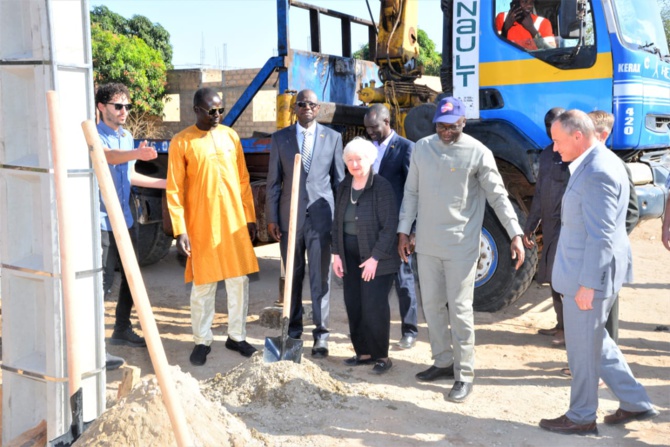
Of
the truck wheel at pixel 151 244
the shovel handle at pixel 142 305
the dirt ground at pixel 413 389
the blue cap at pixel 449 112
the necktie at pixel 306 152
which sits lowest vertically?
the dirt ground at pixel 413 389

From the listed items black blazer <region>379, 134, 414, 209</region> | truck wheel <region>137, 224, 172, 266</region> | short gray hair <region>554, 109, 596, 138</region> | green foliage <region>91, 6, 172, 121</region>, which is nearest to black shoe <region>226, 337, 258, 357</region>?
black blazer <region>379, 134, 414, 209</region>

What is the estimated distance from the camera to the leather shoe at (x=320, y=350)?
16.9 ft

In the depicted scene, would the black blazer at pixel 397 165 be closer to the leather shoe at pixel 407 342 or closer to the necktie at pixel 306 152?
the necktie at pixel 306 152

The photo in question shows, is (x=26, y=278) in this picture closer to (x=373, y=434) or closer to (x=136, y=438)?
(x=136, y=438)

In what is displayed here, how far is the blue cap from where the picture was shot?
168 inches

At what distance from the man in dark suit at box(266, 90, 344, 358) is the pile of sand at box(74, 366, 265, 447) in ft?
5.83

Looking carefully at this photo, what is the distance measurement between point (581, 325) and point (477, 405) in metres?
0.92

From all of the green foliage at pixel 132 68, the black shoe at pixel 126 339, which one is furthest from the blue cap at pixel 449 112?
the green foliage at pixel 132 68

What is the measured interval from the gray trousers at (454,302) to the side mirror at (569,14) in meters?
2.26

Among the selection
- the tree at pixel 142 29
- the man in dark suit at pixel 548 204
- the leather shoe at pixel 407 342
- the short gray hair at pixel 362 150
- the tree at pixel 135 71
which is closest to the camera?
the short gray hair at pixel 362 150

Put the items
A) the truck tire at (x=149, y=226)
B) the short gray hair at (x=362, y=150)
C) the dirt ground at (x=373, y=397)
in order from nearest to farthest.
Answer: the dirt ground at (x=373, y=397), the short gray hair at (x=362, y=150), the truck tire at (x=149, y=226)

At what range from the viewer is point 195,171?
4844 mm

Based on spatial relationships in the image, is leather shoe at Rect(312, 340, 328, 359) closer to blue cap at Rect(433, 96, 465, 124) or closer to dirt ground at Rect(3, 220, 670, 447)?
dirt ground at Rect(3, 220, 670, 447)

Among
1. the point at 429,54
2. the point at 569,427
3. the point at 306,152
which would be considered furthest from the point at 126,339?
the point at 429,54
